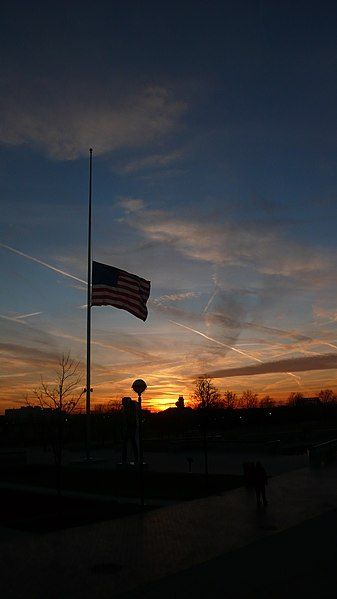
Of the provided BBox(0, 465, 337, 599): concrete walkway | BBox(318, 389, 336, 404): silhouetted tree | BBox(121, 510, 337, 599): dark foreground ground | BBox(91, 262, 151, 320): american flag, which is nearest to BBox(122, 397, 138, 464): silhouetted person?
BBox(91, 262, 151, 320): american flag

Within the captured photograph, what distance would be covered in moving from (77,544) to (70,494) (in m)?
8.36

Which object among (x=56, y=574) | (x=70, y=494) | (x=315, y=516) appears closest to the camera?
(x=56, y=574)

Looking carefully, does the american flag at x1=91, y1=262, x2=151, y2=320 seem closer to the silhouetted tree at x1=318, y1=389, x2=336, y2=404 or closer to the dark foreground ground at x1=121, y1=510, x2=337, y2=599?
the dark foreground ground at x1=121, y1=510, x2=337, y2=599

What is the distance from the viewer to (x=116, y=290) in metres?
26.5

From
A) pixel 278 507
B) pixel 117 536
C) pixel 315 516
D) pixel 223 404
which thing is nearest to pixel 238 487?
pixel 278 507

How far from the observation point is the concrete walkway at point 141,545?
9461 millimetres

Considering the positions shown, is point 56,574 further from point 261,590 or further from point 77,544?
point 261,590

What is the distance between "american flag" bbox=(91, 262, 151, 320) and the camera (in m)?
26.2

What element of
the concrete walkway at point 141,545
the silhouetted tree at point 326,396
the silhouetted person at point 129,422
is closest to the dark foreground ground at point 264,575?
the concrete walkway at point 141,545

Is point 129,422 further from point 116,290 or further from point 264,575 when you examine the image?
point 264,575

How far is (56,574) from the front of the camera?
10047mm

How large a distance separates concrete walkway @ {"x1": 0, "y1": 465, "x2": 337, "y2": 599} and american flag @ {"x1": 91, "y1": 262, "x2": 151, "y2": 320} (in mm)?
11234

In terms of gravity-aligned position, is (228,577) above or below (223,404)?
below

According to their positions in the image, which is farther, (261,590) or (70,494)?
(70,494)
